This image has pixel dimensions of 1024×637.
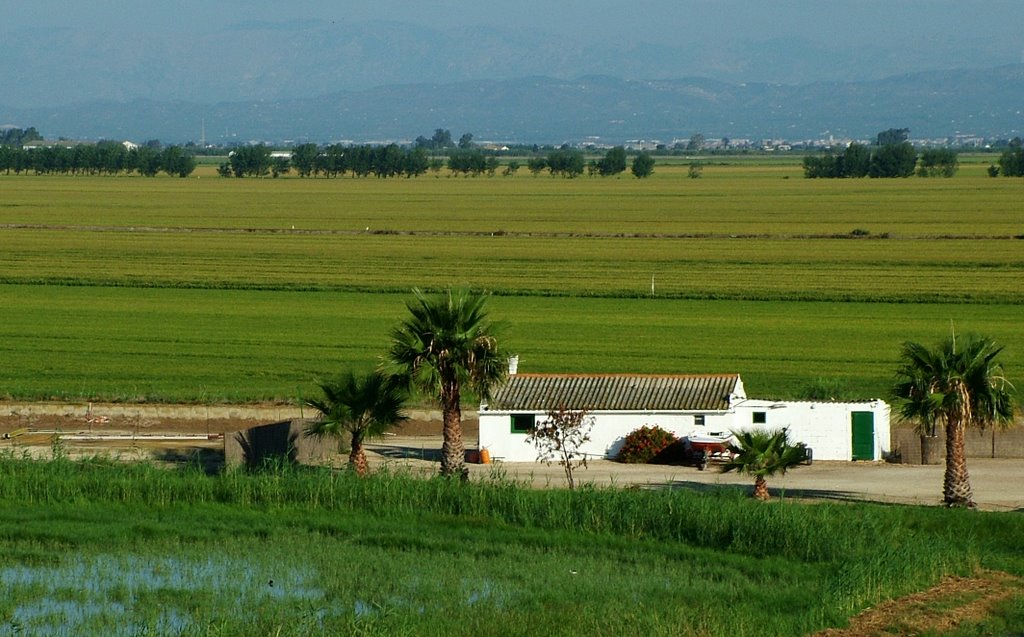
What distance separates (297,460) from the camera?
111 feet

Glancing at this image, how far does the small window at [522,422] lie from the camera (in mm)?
36000

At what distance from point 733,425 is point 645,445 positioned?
83.0 inches

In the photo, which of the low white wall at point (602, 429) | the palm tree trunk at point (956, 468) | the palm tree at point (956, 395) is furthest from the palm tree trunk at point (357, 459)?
the palm tree trunk at point (956, 468)

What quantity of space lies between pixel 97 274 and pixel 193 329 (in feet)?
68.8

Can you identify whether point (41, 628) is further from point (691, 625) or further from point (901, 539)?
point (901, 539)

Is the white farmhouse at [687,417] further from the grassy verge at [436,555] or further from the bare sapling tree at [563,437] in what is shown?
the grassy verge at [436,555]

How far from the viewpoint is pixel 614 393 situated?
121ft

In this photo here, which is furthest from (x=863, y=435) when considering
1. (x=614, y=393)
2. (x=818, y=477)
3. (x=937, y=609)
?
(x=937, y=609)

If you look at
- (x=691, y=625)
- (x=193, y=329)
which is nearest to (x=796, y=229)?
(x=193, y=329)

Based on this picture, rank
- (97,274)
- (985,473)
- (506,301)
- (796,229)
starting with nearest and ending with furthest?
(985,473) → (506,301) → (97,274) → (796,229)

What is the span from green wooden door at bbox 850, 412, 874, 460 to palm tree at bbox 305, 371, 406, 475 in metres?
11.1

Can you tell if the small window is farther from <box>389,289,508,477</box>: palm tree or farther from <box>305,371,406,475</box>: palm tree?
<box>305,371,406,475</box>: palm tree

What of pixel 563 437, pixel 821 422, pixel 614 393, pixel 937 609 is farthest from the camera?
pixel 614 393

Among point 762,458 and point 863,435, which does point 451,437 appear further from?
point 863,435
